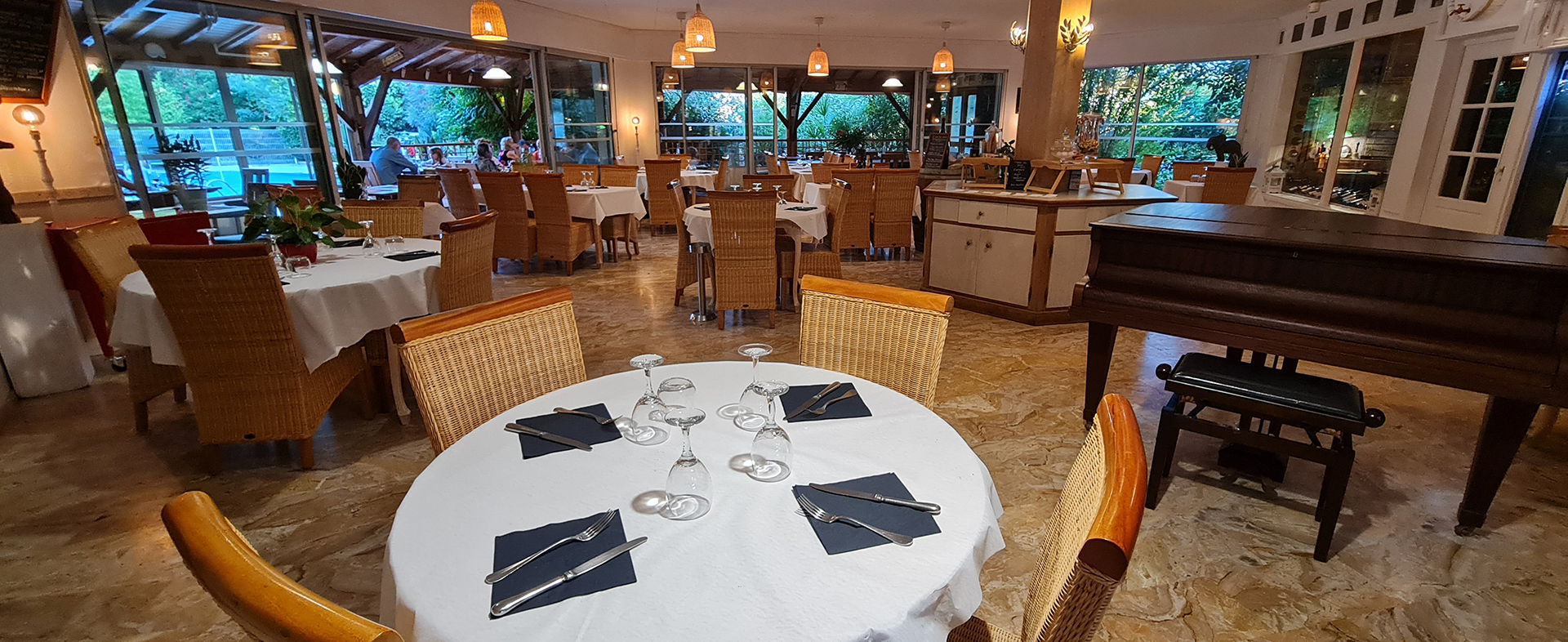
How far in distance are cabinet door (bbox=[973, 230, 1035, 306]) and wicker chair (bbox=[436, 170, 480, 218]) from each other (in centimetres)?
465

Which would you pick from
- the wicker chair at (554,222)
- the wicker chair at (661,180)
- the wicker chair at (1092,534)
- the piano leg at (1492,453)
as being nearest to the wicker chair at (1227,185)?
the piano leg at (1492,453)

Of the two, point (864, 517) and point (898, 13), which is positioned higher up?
point (898, 13)

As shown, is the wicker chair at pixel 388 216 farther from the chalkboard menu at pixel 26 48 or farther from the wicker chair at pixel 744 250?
the chalkboard menu at pixel 26 48

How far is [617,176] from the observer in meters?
7.23

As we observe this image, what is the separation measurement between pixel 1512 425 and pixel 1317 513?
596 millimetres

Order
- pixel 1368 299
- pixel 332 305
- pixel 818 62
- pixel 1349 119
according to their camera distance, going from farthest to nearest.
Result: pixel 818 62, pixel 1349 119, pixel 332 305, pixel 1368 299

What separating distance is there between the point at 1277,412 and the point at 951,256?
9.87 ft

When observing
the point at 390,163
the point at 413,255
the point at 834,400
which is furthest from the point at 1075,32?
the point at 390,163

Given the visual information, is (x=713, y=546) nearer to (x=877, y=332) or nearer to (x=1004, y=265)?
(x=877, y=332)

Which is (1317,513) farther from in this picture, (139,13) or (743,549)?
(139,13)

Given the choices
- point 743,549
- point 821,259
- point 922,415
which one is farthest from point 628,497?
point 821,259

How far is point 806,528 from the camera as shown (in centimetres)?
100

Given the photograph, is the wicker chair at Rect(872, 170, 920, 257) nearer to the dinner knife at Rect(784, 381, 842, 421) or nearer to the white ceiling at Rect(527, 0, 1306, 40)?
the white ceiling at Rect(527, 0, 1306, 40)

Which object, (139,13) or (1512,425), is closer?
(1512,425)
